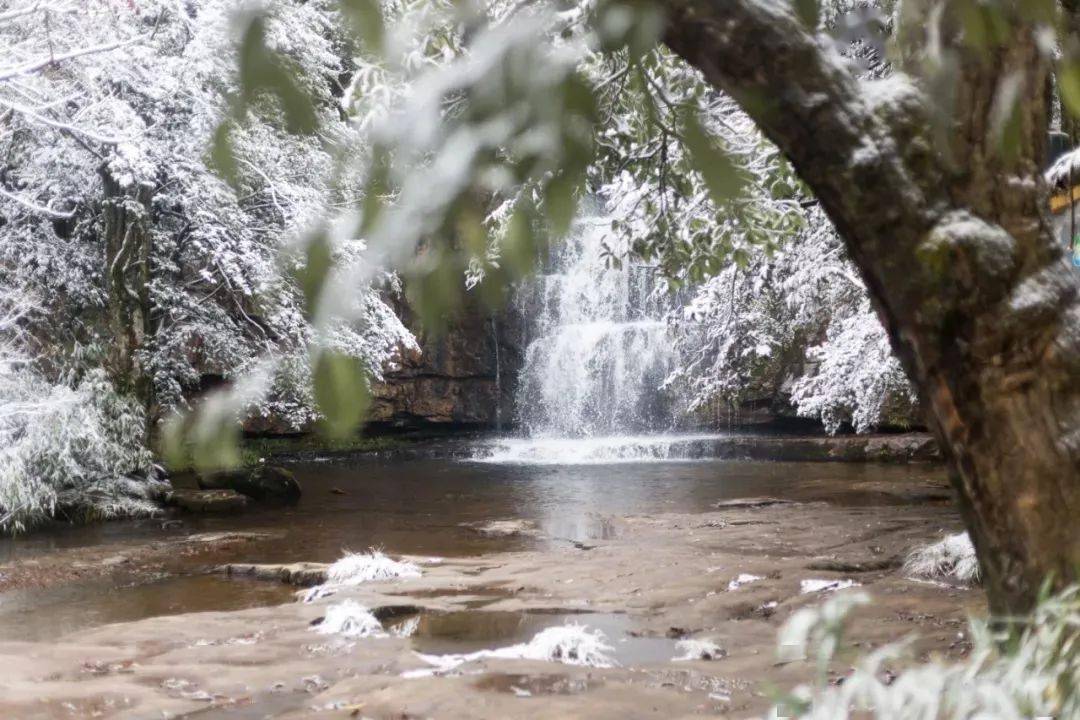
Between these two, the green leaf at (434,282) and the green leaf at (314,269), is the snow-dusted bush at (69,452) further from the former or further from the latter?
the green leaf at (314,269)

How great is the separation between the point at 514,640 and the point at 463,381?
16560 mm

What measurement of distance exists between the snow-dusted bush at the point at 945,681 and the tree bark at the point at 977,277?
444 millimetres

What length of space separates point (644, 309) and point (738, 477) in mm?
7929

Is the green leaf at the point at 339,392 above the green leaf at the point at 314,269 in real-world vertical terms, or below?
below

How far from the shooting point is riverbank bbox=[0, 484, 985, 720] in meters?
3.86

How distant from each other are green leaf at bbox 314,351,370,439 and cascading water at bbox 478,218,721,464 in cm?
1810

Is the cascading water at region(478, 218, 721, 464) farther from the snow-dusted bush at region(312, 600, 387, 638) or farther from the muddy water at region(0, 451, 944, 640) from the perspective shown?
the snow-dusted bush at region(312, 600, 387, 638)

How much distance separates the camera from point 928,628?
4.68 metres

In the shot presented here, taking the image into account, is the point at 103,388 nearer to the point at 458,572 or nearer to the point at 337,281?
the point at 458,572

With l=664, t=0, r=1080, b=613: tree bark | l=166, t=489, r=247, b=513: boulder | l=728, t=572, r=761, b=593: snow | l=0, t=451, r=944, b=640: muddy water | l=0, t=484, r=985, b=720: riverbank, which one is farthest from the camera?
l=166, t=489, r=247, b=513: boulder

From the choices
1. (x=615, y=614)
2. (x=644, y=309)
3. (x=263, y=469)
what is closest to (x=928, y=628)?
(x=615, y=614)

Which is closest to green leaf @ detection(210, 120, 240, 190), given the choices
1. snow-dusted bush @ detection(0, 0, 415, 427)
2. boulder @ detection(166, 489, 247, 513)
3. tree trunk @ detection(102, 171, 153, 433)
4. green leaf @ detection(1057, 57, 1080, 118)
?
green leaf @ detection(1057, 57, 1080, 118)

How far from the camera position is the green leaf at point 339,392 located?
87 centimetres

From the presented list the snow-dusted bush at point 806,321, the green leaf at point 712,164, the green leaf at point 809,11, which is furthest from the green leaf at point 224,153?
the snow-dusted bush at point 806,321
